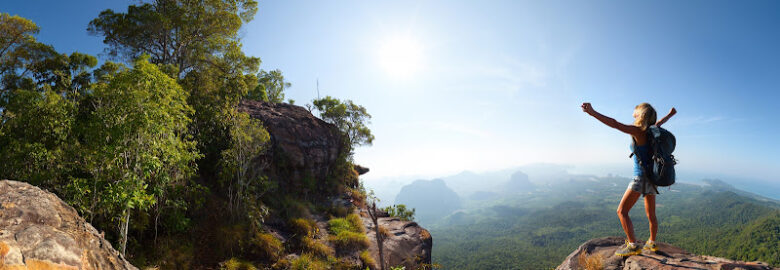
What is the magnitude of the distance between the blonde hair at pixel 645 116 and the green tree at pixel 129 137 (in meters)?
8.59

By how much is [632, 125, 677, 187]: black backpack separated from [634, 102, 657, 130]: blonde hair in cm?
8

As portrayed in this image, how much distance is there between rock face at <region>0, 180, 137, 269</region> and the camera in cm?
262

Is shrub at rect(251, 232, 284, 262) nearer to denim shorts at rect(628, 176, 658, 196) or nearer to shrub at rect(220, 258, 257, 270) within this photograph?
shrub at rect(220, 258, 257, 270)

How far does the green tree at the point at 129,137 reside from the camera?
5.57 meters

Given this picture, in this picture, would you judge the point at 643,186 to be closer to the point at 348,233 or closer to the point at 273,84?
the point at 348,233

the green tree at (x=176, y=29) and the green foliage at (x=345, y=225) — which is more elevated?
the green tree at (x=176, y=29)

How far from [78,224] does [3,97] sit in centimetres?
1229

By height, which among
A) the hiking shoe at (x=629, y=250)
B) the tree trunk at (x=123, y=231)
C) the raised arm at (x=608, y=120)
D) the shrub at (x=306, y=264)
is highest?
the raised arm at (x=608, y=120)

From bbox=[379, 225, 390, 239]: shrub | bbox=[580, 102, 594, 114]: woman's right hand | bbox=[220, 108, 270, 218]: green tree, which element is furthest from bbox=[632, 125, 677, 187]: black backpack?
bbox=[220, 108, 270, 218]: green tree

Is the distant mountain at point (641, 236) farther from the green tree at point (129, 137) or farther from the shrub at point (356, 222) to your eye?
the green tree at point (129, 137)

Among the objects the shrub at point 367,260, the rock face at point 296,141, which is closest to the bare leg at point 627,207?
the shrub at point 367,260

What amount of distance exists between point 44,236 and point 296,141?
1259 centimetres

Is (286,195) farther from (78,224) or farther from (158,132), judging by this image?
(78,224)

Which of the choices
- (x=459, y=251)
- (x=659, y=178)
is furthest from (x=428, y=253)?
(x=459, y=251)
